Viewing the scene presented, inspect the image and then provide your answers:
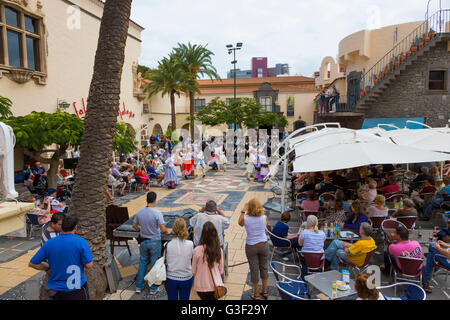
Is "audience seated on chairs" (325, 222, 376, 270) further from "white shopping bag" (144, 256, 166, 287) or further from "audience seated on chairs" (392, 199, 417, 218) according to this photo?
"white shopping bag" (144, 256, 166, 287)

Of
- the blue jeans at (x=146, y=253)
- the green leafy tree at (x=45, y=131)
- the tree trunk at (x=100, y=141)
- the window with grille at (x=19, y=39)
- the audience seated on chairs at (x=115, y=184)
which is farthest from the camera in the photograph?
the window with grille at (x=19, y=39)

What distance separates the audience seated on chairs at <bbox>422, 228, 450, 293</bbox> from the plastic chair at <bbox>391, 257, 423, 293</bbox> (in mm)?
371

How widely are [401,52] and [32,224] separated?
21.2m

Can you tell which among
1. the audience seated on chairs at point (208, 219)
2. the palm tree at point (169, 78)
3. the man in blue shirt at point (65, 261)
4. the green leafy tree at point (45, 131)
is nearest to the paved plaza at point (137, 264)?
the audience seated on chairs at point (208, 219)

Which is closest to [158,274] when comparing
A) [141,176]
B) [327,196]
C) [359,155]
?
[359,155]

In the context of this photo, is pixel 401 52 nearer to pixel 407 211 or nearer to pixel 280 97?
pixel 407 211

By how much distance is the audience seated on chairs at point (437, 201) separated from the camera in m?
8.27

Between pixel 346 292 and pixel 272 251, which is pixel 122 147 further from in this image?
pixel 346 292

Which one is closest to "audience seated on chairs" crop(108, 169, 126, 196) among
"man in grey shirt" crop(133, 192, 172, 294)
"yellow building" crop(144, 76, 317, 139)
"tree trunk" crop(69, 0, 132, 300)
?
"tree trunk" crop(69, 0, 132, 300)

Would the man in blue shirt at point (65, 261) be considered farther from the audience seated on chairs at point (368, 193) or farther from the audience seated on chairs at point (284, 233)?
Result: the audience seated on chairs at point (368, 193)

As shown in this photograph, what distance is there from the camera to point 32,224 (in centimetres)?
795

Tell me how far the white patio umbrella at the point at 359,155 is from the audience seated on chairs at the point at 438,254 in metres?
1.49
